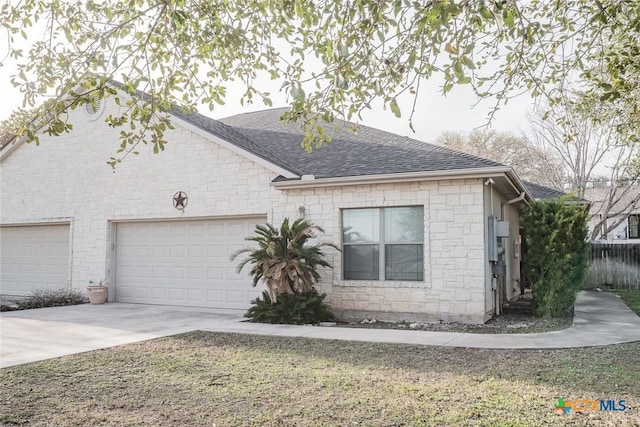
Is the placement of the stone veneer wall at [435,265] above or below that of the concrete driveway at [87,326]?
above

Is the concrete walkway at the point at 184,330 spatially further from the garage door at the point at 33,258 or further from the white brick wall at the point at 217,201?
the garage door at the point at 33,258

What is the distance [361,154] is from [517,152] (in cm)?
2246

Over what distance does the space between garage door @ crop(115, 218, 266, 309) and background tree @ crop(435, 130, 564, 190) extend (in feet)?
65.9

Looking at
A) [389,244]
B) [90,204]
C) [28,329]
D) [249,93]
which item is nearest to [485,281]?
[389,244]

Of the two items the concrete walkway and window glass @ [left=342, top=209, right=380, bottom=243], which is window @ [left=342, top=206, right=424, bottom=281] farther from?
the concrete walkway

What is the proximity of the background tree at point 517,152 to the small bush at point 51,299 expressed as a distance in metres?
22.0

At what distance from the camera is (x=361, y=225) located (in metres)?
10.4

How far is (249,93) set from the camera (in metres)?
6.50

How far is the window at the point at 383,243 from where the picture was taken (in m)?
9.94

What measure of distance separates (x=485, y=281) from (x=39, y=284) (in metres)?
12.6

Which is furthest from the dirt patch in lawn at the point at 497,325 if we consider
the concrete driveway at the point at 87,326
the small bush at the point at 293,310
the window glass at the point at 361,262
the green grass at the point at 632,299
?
the concrete driveway at the point at 87,326

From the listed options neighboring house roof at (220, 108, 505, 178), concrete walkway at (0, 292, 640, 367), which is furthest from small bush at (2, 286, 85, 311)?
neighboring house roof at (220, 108, 505, 178)

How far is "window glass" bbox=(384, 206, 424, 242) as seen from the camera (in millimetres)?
9930

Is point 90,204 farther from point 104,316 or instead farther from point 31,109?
point 31,109
